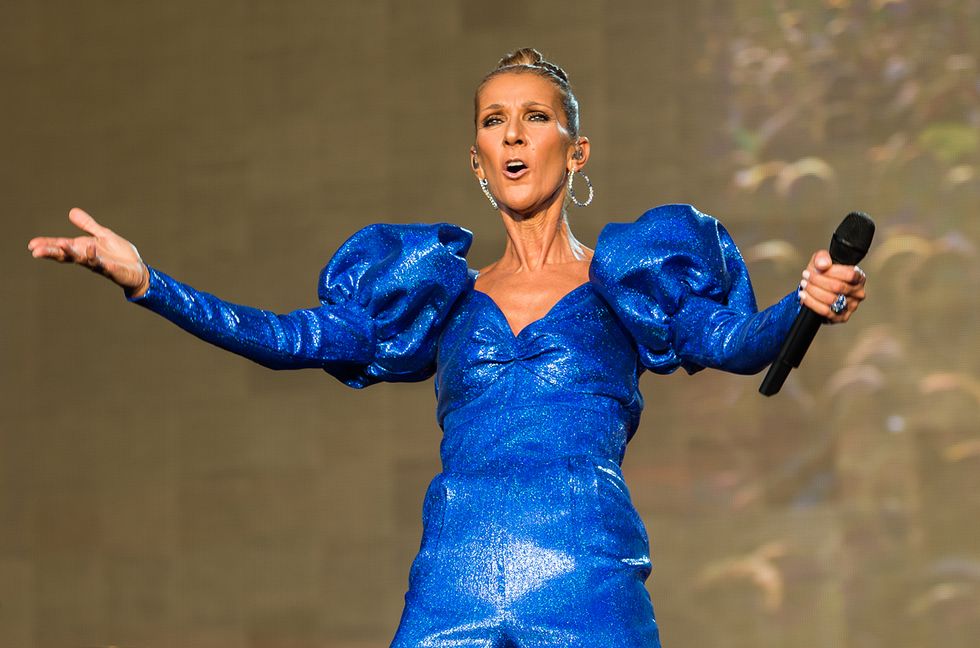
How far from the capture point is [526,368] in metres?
2.41

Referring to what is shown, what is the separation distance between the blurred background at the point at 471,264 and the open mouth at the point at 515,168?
5.92 feet

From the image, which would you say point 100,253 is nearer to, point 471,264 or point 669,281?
point 669,281

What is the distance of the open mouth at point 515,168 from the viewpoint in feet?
8.25

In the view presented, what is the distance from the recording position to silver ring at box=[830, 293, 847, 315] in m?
1.97

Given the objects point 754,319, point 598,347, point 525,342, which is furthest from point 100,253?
point 754,319

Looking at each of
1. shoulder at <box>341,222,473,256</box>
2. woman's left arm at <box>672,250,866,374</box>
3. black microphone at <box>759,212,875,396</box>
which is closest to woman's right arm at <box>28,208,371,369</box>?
shoulder at <box>341,222,473,256</box>

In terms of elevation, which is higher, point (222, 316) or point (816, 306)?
point (222, 316)

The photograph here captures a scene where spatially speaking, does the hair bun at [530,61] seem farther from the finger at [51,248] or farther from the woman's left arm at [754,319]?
the finger at [51,248]

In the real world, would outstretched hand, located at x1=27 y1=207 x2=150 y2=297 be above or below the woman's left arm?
above

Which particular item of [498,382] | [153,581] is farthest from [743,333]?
[153,581]

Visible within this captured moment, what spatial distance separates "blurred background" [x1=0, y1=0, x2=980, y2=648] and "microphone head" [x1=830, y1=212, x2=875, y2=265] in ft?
7.52

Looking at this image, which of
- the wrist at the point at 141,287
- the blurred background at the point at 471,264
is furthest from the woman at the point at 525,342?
the blurred background at the point at 471,264

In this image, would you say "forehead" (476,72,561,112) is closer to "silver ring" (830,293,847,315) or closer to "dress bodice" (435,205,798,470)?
"dress bodice" (435,205,798,470)

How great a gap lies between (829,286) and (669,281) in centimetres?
48
